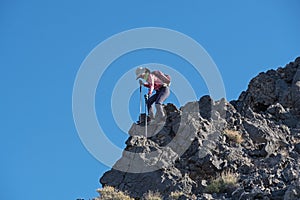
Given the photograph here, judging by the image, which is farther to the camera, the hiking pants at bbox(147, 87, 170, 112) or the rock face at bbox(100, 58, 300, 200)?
the hiking pants at bbox(147, 87, 170, 112)

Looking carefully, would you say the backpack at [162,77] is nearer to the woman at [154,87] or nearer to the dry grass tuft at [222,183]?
the woman at [154,87]

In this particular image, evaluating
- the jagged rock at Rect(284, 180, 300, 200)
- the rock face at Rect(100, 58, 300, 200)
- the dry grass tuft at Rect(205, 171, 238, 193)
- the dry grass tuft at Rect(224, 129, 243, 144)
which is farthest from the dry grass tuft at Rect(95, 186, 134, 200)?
the jagged rock at Rect(284, 180, 300, 200)

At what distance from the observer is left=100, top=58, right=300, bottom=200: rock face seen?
23.5 meters

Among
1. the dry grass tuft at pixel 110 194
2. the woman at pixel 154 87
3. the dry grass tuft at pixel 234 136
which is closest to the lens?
the dry grass tuft at pixel 110 194

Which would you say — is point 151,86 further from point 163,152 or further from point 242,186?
point 242,186

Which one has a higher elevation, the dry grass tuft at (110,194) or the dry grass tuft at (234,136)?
the dry grass tuft at (234,136)

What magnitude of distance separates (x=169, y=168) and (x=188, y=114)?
3215 mm

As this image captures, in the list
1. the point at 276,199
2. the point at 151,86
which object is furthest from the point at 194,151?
the point at 276,199

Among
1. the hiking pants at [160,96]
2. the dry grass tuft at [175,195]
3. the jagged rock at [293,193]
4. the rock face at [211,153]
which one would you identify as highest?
the hiking pants at [160,96]

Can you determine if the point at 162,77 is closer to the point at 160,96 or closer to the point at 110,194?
the point at 160,96

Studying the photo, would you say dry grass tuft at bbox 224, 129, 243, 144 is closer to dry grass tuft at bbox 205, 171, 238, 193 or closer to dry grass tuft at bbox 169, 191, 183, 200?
dry grass tuft at bbox 205, 171, 238, 193

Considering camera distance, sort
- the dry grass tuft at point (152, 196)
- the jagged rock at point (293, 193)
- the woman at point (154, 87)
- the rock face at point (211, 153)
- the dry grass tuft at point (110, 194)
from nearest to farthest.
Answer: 1. the jagged rock at point (293, 193)
2. the dry grass tuft at point (152, 196)
3. the rock face at point (211, 153)
4. the dry grass tuft at point (110, 194)
5. the woman at point (154, 87)

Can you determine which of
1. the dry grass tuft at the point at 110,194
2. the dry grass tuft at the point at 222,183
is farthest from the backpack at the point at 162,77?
the dry grass tuft at the point at 110,194

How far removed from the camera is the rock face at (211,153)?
2355 cm
